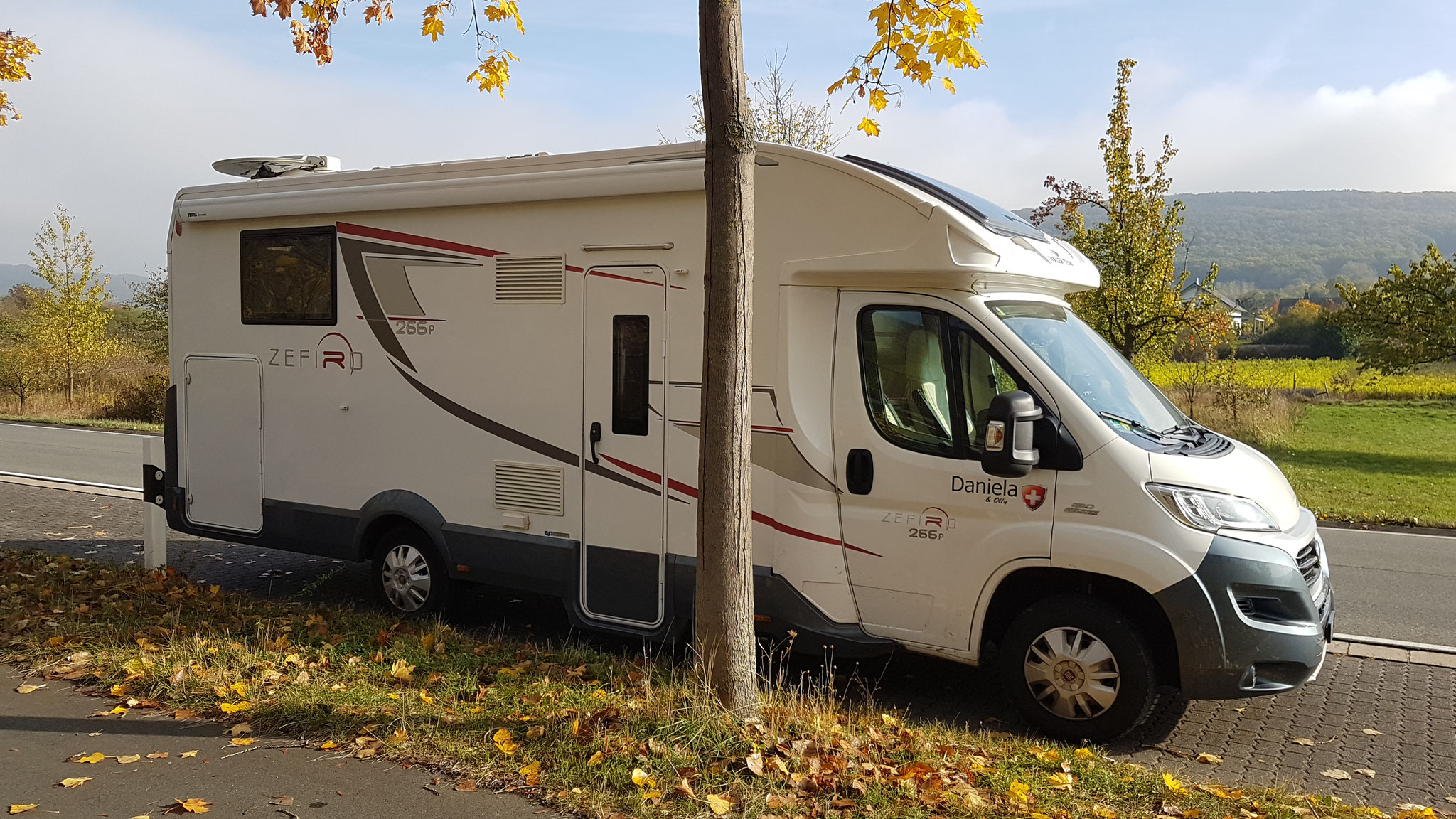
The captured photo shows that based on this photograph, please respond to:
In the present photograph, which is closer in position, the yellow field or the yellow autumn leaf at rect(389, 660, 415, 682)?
the yellow autumn leaf at rect(389, 660, 415, 682)

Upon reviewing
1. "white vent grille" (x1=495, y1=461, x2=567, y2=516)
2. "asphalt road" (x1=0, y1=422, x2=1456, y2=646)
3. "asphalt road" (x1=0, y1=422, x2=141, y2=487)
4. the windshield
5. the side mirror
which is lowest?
"asphalt road" (x1=0, y1=422, x2=1456, y2=646)

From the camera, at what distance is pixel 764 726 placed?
4484mm

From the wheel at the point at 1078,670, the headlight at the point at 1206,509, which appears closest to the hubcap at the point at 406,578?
the wheel at the point at 1078,670

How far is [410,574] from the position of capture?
696 cm

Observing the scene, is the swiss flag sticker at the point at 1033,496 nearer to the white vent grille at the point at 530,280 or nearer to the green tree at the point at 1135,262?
the white vent grille at the point at 530,280

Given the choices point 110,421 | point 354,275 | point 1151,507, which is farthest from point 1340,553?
point 110,421

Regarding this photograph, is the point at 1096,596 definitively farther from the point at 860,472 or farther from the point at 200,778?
the point at 200,778

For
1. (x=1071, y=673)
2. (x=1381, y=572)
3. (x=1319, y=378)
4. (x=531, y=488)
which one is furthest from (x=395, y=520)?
(x=1319, y=378)

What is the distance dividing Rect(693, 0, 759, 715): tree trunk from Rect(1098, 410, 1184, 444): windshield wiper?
180 cm

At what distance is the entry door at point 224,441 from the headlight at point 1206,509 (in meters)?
5.66

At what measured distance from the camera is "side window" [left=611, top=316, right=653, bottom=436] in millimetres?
6043

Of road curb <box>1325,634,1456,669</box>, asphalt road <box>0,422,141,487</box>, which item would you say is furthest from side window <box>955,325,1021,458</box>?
asphalt road <box>0,422,141,487</box>

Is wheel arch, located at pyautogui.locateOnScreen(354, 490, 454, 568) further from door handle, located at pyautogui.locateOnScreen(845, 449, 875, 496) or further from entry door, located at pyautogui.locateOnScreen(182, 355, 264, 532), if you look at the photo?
door handle, located at pyautogui.locateOnScreen(845, 449, 875, 496)

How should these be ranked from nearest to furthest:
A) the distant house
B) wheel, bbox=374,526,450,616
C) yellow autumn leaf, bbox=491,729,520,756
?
yellow autumn leaf, bbox=491,729,520,756
wheel, bbox=374,526,450,616
the distant house
